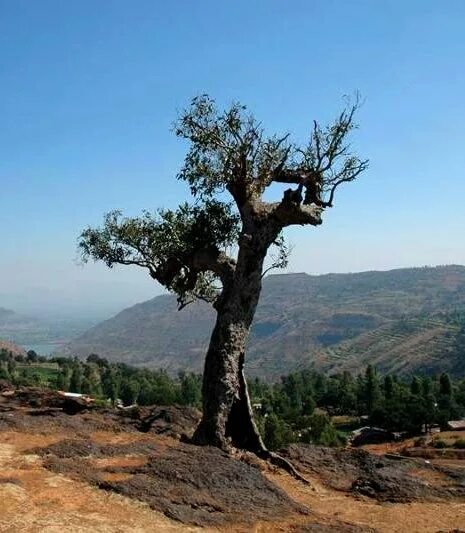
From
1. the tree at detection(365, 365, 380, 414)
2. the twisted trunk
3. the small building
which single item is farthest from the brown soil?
the tree at detection(365, 365, 380, 414)

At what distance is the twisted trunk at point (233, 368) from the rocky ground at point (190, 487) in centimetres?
121

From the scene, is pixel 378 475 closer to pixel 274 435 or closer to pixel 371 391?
pixel 274 435

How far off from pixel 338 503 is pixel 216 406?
566cm

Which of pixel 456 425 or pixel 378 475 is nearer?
pixel 378 475

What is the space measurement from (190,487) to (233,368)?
6522 mm

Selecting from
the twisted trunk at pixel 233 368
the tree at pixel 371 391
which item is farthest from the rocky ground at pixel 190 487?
the tree at pixel 371 391

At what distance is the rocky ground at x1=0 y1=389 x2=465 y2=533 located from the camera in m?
13.0

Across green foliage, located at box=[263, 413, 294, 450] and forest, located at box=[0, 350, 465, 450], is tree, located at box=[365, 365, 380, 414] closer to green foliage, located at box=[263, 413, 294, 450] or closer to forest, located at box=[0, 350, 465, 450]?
forest, located at box=[0, 350, 465, 450]

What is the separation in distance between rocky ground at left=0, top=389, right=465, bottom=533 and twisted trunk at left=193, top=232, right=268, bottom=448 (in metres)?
1.21

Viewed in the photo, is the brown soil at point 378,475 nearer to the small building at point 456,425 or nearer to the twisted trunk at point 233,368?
the twisted trunk at point 233,368

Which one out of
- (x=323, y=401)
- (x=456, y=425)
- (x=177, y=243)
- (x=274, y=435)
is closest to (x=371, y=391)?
(x=323, y=401)

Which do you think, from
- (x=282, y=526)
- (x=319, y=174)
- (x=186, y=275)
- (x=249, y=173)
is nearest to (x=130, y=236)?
(x=186, y=275)

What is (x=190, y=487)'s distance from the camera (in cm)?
1512

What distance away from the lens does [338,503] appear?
17.0 m
